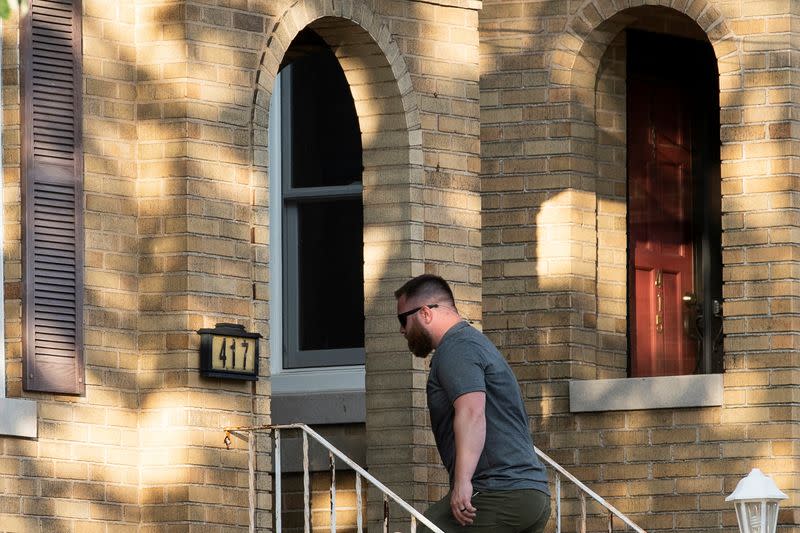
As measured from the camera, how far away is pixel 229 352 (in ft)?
34.0

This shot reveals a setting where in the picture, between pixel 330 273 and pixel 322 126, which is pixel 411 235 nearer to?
pixel 330 273

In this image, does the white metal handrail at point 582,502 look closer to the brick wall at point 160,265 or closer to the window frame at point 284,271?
the brick wall at point 160,265

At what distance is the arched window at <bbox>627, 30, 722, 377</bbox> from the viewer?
525 inches

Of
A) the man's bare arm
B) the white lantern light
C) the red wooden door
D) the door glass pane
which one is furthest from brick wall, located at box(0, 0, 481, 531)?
the red wooden door

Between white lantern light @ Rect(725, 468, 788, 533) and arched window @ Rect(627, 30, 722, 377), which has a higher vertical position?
arched window @ Rect(627, 30, 722, 377)

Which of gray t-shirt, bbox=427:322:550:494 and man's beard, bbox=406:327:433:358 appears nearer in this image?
gray t-shirt, bbox=427:322:550:494

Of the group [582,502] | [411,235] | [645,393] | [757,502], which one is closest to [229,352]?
[411,235]

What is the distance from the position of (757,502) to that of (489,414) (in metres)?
2.80

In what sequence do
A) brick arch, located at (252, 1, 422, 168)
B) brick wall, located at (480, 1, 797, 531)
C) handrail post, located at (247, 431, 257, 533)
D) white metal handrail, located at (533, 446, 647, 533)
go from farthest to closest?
brick wall, located at (480, 1, 797, 531)
brick arch, located at (252, 1, 422, 168)
white metal handrail, located at (533, 446, 647, 533)
handrail post, located at (247, 431, 257, 533)

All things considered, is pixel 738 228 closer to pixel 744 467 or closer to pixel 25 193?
pixel 744 467

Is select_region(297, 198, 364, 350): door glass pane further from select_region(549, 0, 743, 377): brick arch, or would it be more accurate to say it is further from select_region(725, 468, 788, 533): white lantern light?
select_region(725, 468, 788, 533): white lantern light

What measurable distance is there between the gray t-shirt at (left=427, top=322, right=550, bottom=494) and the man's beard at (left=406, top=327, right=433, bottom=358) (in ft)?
0.31

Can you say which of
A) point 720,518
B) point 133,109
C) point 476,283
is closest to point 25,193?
point 133,109

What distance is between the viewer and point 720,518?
1209 cm
